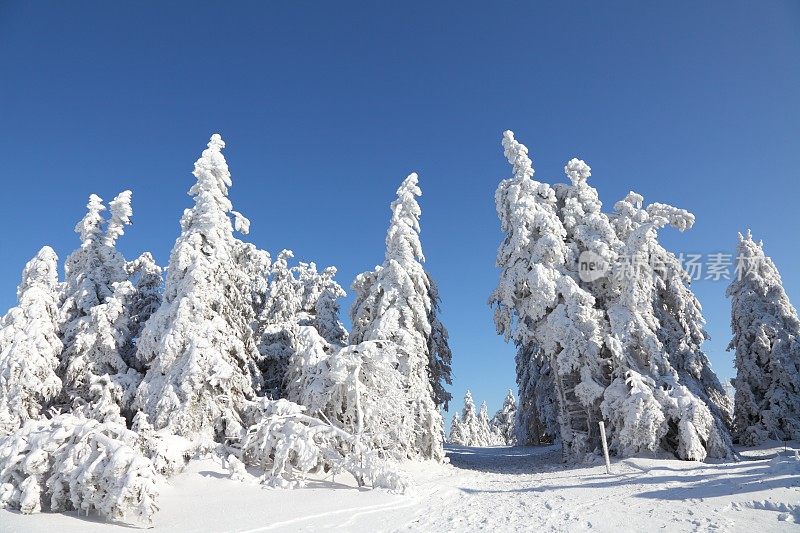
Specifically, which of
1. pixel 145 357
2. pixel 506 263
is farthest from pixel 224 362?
pixel 506 263

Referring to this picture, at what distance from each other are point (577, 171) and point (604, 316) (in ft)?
28.0

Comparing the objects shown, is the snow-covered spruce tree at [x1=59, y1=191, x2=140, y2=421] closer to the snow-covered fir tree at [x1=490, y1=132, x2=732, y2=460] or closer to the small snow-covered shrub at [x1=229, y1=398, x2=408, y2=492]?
the small snow-covered shrub at [x1=229, y1=398, x2=408, y2=492]

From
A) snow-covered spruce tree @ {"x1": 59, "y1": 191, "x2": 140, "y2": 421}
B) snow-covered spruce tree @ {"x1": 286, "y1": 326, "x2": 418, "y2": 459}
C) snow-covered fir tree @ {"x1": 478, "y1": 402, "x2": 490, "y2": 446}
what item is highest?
snow-covered spruce tree @ {"x1": 59, "y1": 191, "x2": 140, "y2": 421}

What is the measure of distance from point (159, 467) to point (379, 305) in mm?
11877

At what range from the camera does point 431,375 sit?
2464 centimetres

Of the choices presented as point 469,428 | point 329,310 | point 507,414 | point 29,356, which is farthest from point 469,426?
point 29,356

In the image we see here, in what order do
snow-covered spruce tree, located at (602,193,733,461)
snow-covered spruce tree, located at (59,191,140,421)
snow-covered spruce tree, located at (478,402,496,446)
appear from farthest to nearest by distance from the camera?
snow-covered spruce tree, located at (478,402,496,446), snow-covered spruce tree, located at (59,191,140,421), snow-covered spruce tree, located at (602,193,733,461)

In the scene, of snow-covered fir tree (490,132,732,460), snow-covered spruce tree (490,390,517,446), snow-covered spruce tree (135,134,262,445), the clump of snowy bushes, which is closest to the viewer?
the clump of snowy bushes

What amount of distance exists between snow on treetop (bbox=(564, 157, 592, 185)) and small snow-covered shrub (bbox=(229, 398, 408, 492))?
1916 centimetres

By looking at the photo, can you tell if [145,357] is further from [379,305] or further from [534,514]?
[534,514]

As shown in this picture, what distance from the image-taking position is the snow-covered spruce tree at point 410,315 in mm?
20625

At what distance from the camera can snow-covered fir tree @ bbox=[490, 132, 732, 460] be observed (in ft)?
60.1

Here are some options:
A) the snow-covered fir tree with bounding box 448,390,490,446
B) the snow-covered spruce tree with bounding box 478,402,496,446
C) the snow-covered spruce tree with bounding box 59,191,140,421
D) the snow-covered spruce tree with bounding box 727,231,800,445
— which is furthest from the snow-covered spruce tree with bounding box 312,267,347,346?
the snow-covered spruce tree with bounding box 478,402,496,446

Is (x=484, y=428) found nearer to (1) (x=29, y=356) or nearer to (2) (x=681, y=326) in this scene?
(2) (x=681, y=326)
